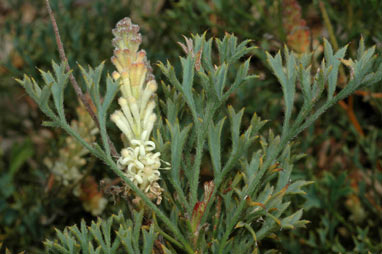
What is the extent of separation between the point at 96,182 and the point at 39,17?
2.91 ft

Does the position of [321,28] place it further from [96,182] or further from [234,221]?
[234,221]

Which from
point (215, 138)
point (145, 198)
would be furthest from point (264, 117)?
point (145, 198)

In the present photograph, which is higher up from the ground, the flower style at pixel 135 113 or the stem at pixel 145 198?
the flower style at pixel 135 113

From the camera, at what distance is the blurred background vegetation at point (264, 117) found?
1.26 m

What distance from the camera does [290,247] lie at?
1.24 meters

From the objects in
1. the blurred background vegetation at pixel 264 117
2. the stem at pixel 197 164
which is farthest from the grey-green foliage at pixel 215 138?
the blurred background vegetation at pixel 264 117

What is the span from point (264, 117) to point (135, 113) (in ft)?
2.26

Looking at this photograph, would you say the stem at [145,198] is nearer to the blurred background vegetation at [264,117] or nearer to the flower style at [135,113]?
the flower style at [135,113]

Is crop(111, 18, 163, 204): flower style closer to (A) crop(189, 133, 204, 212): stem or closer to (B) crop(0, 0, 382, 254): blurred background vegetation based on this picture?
(A) crop(189, 133, 204, 212): stem

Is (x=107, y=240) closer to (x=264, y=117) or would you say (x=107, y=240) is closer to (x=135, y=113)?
(x=135, y=113)

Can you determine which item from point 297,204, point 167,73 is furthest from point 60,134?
point 167,73

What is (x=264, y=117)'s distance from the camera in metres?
1.42

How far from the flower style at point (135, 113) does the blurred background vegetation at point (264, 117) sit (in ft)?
1.34

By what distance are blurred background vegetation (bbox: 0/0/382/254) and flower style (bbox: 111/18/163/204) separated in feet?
1.34
